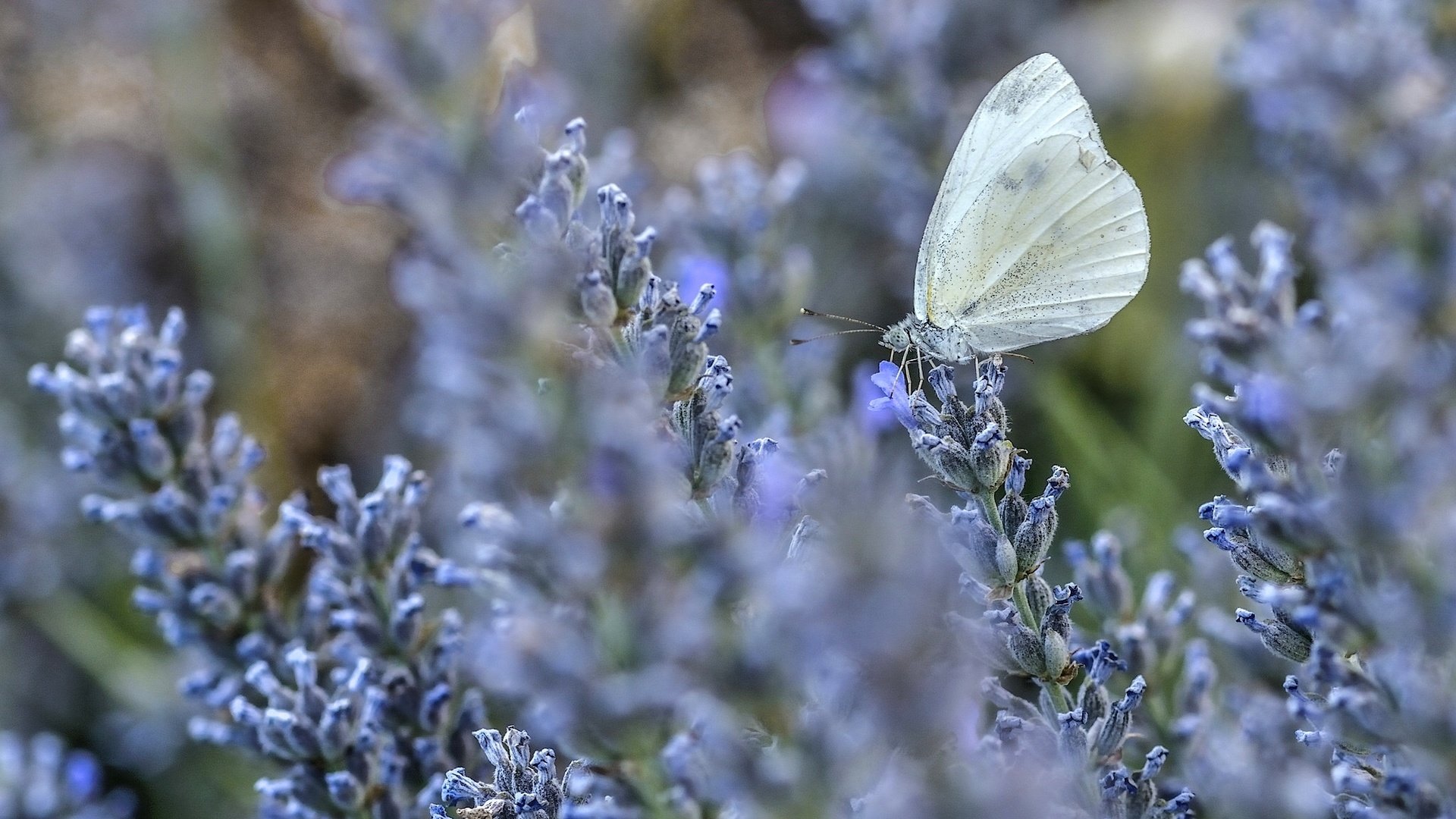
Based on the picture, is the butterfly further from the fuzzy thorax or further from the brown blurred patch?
the brown blurred patch

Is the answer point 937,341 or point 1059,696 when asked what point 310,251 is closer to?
point 937,341

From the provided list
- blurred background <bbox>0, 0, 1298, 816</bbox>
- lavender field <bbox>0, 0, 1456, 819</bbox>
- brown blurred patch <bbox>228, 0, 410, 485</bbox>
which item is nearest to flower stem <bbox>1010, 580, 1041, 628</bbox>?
lavender field <bbox>0, 0, 1456, 819</bbox>

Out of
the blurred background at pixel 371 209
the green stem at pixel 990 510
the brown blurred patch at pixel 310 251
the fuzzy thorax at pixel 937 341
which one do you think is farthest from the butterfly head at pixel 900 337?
the brown blurred patch at pixel 310 251

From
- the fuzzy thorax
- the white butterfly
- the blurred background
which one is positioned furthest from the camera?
the blurred background

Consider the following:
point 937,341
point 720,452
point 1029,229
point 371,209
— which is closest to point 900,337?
point 937,341

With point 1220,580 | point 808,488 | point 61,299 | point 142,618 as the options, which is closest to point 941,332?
point 1220,580

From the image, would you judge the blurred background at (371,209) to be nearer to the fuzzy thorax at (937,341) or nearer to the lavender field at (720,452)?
the lavender field at (720,452)

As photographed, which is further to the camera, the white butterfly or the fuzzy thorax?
the white butterfly
